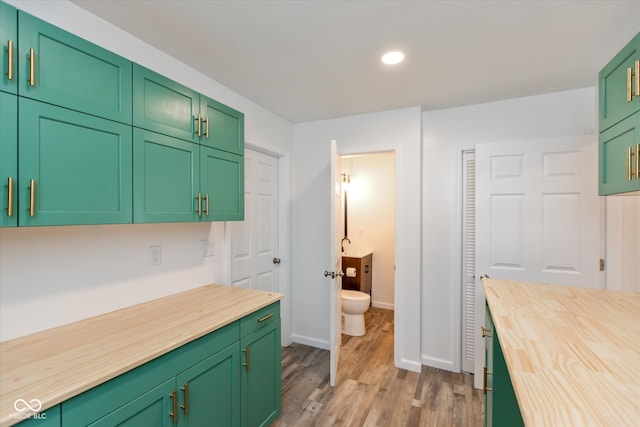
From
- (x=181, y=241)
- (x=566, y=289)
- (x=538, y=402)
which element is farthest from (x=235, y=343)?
(x=566, y=289)

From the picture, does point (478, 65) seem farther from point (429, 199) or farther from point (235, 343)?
point (235, 343)

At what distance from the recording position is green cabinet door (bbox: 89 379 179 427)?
105 centimetres

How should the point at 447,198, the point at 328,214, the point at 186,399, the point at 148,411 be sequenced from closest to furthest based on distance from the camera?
the point at 148,411 < the point at 186,399 < the point at 447,198 < the point at 328,214

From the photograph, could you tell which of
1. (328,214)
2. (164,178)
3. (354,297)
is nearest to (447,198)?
(328,214)

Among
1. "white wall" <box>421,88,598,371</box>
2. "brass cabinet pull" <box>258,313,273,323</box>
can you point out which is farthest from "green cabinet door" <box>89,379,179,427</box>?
"white wall" <box>421,88,598,371</box>

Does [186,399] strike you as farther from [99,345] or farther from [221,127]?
[221,127]

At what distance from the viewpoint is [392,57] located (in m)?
1.88

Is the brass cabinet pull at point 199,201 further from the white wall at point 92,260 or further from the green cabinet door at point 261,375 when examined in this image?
the green cabinet door at point 261,375

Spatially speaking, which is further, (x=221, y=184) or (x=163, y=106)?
(x=221, y=184)

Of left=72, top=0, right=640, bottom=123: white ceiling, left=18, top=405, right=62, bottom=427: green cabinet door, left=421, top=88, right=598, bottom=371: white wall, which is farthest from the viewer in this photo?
left=421, top=88, right=598, bottom=371: white wall

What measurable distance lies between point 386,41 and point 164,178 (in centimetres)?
A: 147

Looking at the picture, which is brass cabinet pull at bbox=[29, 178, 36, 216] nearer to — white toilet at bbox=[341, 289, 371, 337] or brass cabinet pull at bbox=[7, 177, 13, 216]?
brass cabinet pull at bbox=[7, 177, 13, 216]

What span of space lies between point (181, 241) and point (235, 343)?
2.68 feet

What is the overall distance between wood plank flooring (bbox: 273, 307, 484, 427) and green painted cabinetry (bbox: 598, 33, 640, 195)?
5.71ft
